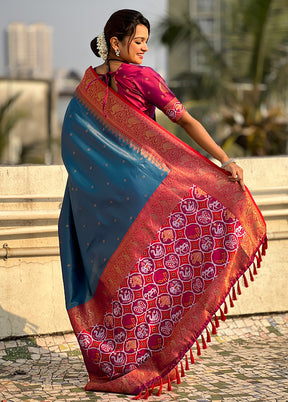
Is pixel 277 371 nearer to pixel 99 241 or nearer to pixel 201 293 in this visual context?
pixel 201 293

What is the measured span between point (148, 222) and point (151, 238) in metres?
0.08

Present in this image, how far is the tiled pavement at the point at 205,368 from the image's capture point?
11.3 ft

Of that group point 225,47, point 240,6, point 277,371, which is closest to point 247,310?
point 277,371

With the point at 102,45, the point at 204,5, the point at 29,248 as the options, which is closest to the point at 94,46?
the point at 102,45

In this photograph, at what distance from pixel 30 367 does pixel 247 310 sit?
1.58 metres

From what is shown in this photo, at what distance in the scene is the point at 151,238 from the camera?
343 centimetres

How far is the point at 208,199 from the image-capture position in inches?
136

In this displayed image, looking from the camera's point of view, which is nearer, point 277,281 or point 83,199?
point 83,199

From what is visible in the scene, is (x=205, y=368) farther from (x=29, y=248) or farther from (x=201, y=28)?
(x=201, y=28)

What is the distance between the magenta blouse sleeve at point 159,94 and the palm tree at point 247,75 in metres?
12.1

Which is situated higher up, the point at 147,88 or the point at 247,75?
the point at 147,88

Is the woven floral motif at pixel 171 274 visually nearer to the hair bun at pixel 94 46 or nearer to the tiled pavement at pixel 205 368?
the tiled pavement at pixel 205 368

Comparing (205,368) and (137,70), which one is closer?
(137,70)

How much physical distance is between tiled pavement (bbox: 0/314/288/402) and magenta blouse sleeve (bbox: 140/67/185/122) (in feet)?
4.43
